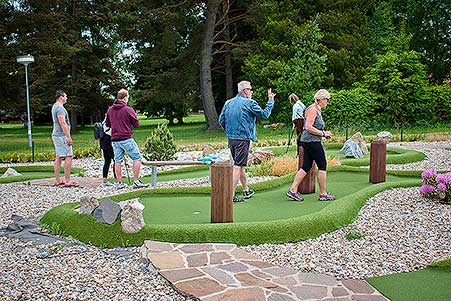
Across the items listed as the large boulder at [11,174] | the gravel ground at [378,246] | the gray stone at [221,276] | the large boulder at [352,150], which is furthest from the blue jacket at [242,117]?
the large boulder at [352,150]

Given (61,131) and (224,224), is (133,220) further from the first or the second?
(61,131)

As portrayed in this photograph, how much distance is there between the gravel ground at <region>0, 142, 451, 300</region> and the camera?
422cm

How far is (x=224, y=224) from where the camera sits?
18.1ft

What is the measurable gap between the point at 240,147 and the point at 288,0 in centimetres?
2086

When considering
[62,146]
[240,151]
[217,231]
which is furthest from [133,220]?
[62,146]

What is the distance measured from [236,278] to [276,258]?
0.78 meters

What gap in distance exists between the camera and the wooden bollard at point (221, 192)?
5629mm

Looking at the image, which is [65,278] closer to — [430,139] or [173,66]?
[430,139]

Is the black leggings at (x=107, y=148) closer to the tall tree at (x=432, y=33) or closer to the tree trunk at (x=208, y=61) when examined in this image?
the tree trunk at (x=208, y=61)

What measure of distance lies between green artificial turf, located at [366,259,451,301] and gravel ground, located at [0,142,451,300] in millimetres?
144

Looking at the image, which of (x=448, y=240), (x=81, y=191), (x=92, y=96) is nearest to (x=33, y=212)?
(x=81, y=191)

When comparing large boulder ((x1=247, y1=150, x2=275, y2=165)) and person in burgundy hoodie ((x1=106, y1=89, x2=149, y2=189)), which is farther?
large boulder ((x1=247, y1=150, x2=275, y2=165))

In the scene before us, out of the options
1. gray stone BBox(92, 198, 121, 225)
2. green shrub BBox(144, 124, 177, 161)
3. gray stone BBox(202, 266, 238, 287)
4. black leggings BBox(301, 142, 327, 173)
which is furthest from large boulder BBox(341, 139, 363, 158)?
gray stone BBox(202, 266, 238, 287)

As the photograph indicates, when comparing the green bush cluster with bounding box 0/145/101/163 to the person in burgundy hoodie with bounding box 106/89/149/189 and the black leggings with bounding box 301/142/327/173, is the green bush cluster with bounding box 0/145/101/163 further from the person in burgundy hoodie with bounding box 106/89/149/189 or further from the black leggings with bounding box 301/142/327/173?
the black leggings with bounding box 301/142/327/173
